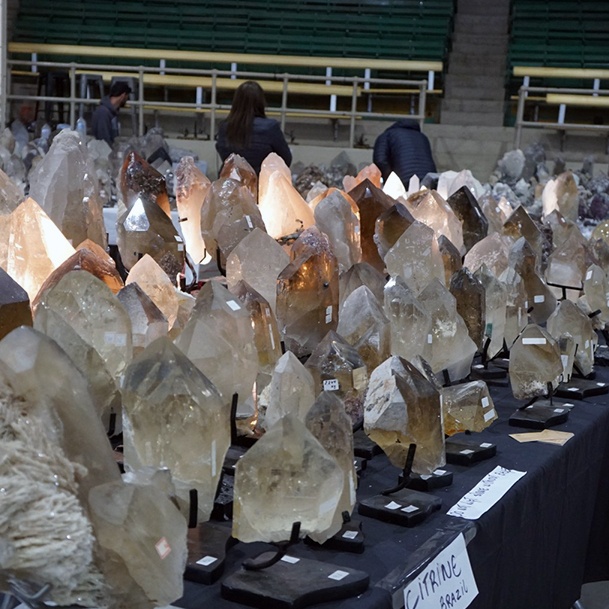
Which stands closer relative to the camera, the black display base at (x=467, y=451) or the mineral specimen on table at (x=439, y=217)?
the black display base at (x=467, y=451)

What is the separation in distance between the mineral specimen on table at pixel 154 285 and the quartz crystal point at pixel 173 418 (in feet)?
2.00

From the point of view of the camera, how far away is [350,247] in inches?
96.4

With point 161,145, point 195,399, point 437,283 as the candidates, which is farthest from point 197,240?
point 161,145

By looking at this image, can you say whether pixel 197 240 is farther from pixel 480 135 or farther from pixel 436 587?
pixel 480 135

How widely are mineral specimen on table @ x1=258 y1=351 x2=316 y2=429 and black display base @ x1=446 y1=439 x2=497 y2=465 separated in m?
0.35

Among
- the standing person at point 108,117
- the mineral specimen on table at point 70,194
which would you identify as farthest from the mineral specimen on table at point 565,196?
the standing person at point 108,117

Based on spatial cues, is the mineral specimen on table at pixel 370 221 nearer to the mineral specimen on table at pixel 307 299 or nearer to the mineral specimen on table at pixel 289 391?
the mineral specimen on table at pixel 307 299

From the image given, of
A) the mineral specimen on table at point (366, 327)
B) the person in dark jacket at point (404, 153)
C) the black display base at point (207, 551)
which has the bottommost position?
the black display base at point (207, 551)

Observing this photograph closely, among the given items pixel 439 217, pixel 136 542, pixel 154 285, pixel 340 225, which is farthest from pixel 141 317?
pixel 439 217

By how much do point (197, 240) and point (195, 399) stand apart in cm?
144

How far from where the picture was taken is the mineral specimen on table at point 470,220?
112 inches

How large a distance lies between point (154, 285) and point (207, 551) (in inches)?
27.6

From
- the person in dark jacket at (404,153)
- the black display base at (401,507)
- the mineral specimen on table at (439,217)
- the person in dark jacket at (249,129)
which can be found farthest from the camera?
the person in dark jacket at (404,153)

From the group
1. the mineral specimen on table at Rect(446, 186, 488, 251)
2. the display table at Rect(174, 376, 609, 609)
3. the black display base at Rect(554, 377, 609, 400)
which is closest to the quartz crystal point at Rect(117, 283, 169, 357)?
the display table at Rect(174, 376, 609, 609)
